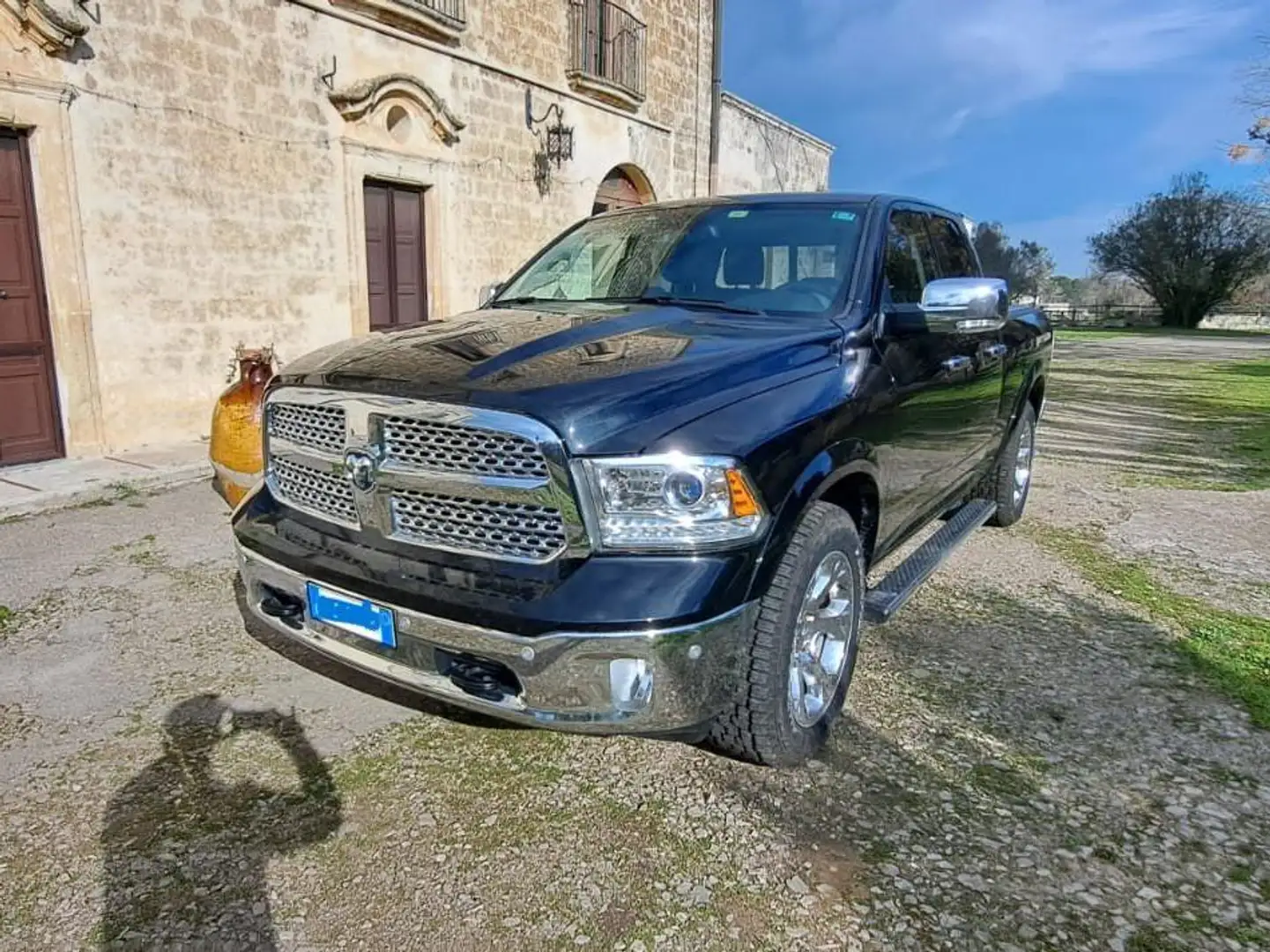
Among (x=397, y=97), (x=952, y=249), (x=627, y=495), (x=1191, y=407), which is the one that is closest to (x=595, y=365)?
(x=627, y=495)

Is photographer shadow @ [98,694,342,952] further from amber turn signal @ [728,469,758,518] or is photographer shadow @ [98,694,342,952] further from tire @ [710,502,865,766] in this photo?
amber turn signal @ [728,469,758,518]

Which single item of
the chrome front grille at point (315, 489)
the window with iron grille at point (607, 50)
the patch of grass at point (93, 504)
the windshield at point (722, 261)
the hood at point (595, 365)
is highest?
the window with iron grille at point (607, 50)

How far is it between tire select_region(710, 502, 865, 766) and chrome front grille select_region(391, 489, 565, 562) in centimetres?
61

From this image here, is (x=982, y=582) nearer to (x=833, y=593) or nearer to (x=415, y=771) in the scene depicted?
(x=833, y=593)

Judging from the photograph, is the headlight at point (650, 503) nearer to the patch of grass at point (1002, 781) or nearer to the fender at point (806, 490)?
the fender at point (806, 490)

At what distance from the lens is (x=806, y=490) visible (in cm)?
236

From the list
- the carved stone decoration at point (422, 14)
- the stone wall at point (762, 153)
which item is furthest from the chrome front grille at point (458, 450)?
the stone wall at point (762, 153)

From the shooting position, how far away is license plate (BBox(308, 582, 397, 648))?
226cm

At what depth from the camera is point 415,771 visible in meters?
2.54

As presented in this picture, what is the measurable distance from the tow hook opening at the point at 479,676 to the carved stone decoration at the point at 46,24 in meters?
6.55

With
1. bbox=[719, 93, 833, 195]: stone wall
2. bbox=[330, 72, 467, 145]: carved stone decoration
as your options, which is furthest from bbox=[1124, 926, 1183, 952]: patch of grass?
bbox=[719, 93, 833, 195]: stone wall

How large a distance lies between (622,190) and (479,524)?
12.8 m

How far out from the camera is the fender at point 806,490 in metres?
2.19

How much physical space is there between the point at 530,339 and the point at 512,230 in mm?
9258
